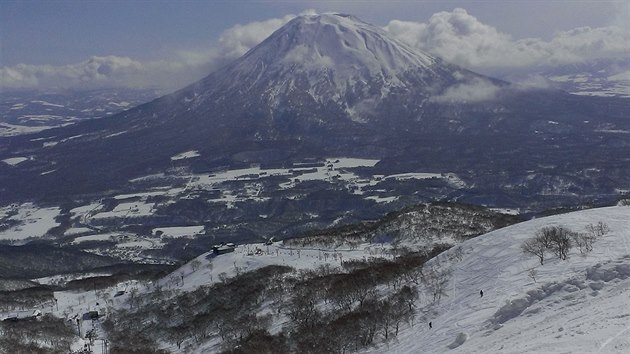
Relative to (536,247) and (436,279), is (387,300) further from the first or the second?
(536,247)

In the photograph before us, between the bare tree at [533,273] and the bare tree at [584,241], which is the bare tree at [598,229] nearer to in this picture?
the bare tree at [584,241]

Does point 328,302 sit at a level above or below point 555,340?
below

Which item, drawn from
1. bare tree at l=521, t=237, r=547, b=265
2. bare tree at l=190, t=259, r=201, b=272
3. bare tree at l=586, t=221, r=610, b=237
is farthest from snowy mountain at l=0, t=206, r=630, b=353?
bare tree at l=521, t=237, r=547, b=265

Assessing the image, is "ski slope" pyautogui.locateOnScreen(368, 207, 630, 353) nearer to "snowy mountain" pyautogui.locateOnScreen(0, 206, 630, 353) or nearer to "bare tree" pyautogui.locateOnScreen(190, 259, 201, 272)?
"snowy mountain" pyautogui.locateOnScreen(0, 206, 630, 353)

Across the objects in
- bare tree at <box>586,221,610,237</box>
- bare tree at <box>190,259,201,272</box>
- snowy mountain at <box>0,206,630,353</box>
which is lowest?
bare tree at <box>190,259,201,272</box>

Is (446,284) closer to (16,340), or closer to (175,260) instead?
(16,340)

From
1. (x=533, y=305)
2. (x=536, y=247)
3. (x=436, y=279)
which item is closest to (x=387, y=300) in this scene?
(x=436, y=279)

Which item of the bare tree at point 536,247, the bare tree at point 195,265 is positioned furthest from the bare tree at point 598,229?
the bare tree at point 195,265

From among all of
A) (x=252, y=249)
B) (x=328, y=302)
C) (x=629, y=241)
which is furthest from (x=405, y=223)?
(x=629, y=241)
